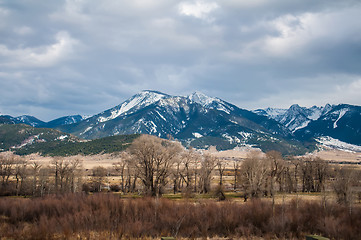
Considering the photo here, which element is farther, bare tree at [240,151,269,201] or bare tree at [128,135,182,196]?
bare tree at [128,135,182,196]

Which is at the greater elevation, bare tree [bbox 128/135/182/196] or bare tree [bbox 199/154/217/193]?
bare tree [bbox 128/135/182/196]

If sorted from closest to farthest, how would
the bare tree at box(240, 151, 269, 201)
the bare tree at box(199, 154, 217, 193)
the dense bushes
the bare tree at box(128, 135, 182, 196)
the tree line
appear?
the dense bushes, the bare tree at box(240, 151, 269, 201), the tree line, the bare tree at box(128, 135, 182, 196), the bare tree at box(199, 154, 217, 193)

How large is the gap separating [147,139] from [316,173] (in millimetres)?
63833

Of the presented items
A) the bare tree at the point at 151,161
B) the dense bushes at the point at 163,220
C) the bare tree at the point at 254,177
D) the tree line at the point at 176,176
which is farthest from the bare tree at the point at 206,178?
the dense bushes at the point at 163,220

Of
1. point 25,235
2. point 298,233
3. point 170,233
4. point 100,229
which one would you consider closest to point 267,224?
point 298,233

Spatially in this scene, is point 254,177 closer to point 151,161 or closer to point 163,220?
point 151,161

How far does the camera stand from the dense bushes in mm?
30094

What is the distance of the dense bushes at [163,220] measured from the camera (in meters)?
30.1

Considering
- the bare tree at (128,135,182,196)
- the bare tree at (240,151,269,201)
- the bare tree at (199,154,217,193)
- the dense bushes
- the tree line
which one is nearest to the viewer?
the dense bushes

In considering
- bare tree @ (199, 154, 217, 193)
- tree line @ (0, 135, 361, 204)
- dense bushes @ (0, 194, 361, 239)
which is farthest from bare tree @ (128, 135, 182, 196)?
dense bushes @ (0, 194, 361, 239)

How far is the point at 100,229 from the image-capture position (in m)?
30.2

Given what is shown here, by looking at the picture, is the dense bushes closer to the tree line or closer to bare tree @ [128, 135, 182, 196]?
the tree line

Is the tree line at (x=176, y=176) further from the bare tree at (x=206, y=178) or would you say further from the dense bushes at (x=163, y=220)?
the dense bushes at (x=163, y=220)

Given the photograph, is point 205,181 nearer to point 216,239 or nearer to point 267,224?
point 267,224
